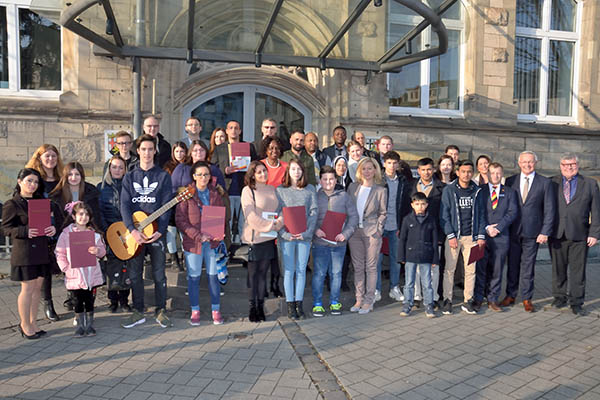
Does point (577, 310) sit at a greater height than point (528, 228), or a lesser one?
lesser

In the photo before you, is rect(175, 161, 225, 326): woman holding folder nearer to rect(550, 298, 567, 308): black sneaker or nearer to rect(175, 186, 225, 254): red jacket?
rect(175, 186, 225, 254): red jacket

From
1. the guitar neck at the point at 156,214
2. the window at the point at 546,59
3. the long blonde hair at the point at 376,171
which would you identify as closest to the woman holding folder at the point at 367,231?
the long blonde hair at the point at 376,171

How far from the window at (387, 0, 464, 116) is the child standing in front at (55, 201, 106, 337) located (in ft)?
21.5

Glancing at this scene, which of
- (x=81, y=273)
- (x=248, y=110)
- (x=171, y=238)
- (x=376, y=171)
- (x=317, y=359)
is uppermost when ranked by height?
(x=248, y=110)

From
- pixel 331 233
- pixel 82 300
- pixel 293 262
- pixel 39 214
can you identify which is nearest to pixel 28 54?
pixel 39 214

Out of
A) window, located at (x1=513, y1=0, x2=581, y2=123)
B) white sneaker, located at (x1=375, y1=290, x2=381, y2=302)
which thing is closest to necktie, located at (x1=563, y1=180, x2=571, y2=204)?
white sneaker, located at (x1=375, y1=290, x2=381, y2=302)

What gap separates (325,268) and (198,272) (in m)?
1.39

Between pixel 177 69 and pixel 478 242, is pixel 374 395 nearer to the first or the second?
pixel 478 242

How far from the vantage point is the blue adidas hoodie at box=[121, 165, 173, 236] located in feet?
16.1

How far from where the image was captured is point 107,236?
502 cm

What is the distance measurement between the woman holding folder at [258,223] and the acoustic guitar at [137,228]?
61cm

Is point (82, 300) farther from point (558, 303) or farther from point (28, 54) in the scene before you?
point (28, 54)

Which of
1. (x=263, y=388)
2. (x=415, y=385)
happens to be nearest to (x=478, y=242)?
(x=415, y=385)

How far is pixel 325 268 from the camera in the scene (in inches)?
217
